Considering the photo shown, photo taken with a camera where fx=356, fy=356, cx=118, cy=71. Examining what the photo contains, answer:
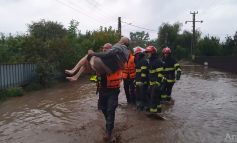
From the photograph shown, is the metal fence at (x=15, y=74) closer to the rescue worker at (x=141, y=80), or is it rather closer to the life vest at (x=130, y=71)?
the life vest at (x=130, y=71)

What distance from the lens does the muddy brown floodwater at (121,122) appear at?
779 centimetres

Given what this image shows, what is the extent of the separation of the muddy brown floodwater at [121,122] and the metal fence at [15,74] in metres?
2.34

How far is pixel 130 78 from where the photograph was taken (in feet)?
38.8

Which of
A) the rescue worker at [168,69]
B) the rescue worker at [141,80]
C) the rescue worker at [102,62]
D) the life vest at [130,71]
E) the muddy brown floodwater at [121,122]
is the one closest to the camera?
the rescue worker at [102,62]

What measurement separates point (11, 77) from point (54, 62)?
5.01m

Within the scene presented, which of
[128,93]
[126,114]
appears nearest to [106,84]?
[126,114]

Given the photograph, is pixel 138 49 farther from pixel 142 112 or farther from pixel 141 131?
pixel 141 131

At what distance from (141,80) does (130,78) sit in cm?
136

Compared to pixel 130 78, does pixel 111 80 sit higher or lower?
higher

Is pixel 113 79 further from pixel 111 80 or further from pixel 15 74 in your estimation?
pixel 15 74

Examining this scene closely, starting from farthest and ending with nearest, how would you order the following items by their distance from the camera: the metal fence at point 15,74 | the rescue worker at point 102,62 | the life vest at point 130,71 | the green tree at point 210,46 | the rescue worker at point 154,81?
1. the green tree at point 210,46
2. the metal fence at point 15,74
3. the life vest at point 130,71
4. the rescue worker at point 154,81
5. the rescue worker at point 102,62

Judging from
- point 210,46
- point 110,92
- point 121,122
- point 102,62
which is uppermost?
point 210,46


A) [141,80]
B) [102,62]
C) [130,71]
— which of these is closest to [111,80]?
[102,62]

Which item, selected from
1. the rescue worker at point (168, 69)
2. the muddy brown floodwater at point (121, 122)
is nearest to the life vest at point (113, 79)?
the muddy brown floodwater at point (121, 122)
